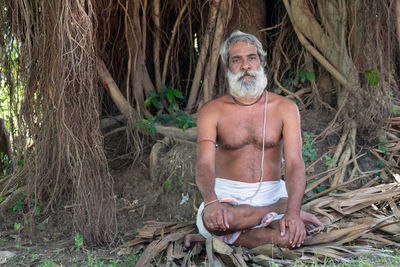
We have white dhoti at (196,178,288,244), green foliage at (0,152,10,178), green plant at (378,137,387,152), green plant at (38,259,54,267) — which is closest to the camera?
green plant at (38,259,54,267)

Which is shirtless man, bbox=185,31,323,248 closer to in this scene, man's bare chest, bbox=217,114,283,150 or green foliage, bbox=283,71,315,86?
man's bare chest, bbox=217,114,283,150

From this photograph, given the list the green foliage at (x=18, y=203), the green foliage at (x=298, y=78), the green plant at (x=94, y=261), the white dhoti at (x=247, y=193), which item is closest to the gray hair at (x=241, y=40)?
the white dhoti at (x=247, y=193)

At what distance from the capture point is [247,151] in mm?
3559

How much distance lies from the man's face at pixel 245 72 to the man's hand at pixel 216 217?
0.84 meters

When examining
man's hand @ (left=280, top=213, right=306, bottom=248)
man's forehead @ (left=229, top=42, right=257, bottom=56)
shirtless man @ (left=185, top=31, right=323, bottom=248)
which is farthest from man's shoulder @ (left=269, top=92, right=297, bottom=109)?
man's hand @ (left=280, top=213, right=306, bottom=248)

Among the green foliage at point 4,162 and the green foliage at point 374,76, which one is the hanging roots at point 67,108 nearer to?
the green foliage at point 4,162

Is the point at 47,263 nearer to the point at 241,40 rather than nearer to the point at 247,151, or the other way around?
the point at 247,151

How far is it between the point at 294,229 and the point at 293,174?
0.43m

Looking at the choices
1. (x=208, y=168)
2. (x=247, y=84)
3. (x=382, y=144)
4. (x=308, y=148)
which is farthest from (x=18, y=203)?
(x=382, y=144)

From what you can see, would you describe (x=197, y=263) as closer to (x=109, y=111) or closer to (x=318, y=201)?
(x=318, y=201)

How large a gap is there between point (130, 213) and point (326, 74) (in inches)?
95.7

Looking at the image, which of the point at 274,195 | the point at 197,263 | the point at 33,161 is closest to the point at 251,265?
the point at 197,263

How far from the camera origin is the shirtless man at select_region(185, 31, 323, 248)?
130 inches

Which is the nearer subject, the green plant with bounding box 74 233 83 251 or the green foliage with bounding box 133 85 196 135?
the green plant with bounding box 74 233 83 251
